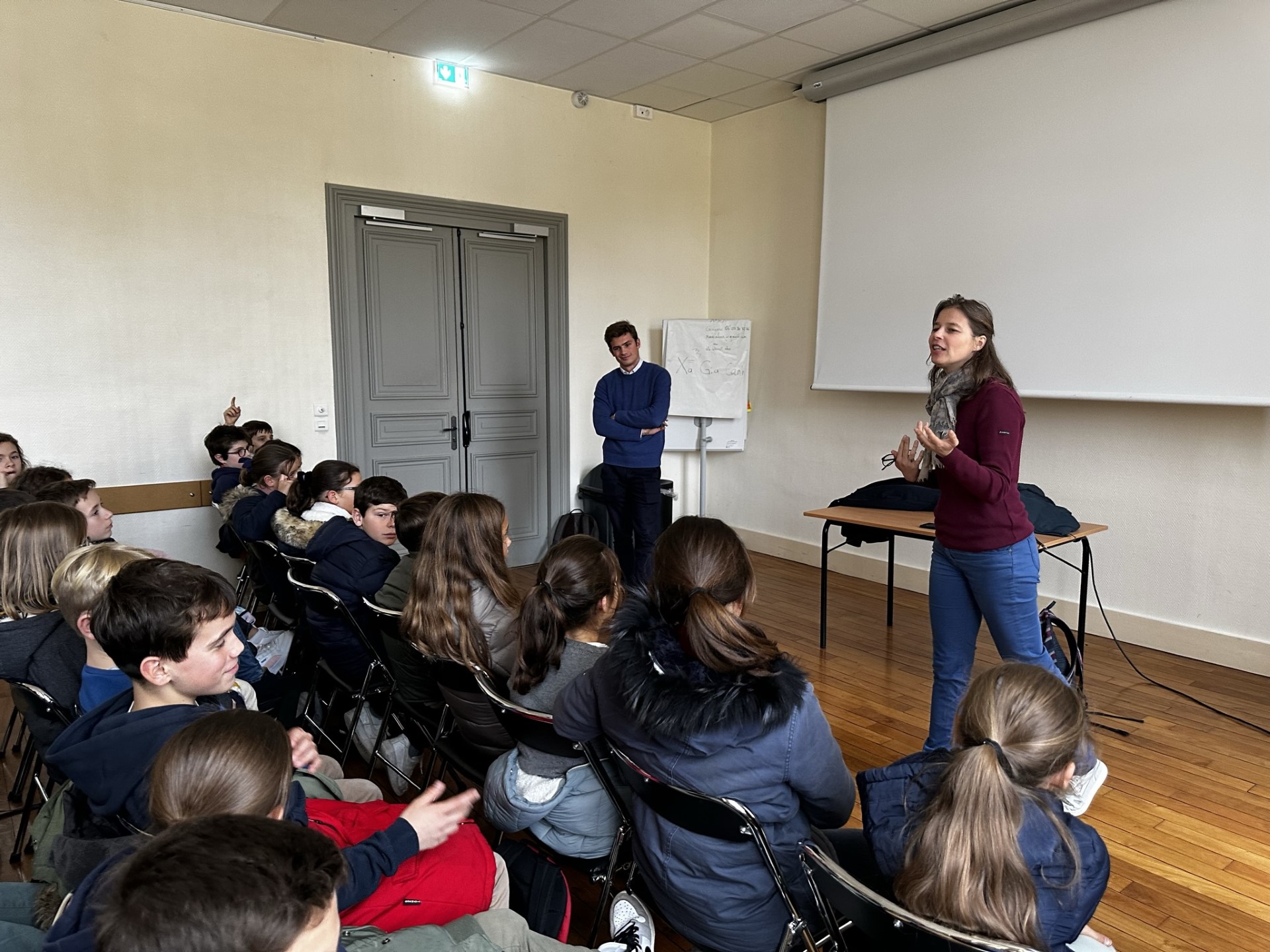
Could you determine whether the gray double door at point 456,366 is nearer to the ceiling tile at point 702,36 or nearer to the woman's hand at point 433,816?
the ceiling tile at point 702,36

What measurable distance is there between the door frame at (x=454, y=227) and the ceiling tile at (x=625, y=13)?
1401 millimetres

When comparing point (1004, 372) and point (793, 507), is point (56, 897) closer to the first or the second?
point (1004, 372)

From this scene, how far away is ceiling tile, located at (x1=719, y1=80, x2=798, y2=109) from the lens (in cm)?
597

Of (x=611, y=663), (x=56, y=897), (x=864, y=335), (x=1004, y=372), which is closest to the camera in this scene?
(x=56, y=897)

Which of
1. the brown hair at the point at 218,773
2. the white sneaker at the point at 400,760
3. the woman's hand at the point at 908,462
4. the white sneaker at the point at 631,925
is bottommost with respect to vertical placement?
the white sneaker at the point at 400,760

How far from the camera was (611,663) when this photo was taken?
157 cm

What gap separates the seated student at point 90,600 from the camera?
1.77 meters

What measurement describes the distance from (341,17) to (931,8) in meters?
3.22

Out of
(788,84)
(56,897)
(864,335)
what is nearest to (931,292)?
(864,335)

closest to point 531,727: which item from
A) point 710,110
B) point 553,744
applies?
point 553,744

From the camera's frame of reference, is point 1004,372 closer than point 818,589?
Yes

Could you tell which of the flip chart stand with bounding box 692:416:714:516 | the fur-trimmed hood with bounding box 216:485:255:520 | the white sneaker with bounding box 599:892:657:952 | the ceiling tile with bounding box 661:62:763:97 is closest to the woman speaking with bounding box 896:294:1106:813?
the white sneaker with bounding box 599:892:657:952

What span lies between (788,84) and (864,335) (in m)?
1.88

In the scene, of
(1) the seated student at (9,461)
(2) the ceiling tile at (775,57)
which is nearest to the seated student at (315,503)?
(1) the seated student at (9,461)
